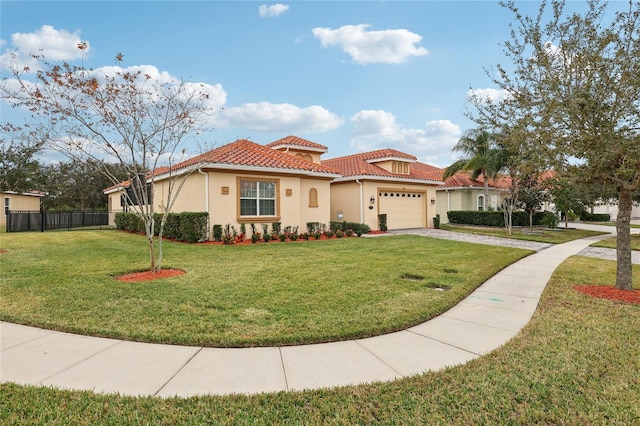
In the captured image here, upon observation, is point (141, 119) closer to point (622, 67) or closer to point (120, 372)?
point (120, 372)

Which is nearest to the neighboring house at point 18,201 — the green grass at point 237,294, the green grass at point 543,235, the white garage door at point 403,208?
the green grass at point 237,294

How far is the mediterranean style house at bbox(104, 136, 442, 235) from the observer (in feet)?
45.1

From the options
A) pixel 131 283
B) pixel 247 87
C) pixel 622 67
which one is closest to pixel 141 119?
pixel 131 283

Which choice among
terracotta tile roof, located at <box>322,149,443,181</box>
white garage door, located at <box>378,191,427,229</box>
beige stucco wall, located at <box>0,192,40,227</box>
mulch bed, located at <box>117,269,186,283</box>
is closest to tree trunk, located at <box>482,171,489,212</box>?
terracotta tile roof, located at <box>322,149,443,181</box>

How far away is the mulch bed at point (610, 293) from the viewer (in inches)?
229

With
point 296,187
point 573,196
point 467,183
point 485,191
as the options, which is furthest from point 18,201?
point 573,196

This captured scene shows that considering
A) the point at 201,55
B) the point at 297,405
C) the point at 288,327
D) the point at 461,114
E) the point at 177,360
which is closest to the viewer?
the point at 297,405

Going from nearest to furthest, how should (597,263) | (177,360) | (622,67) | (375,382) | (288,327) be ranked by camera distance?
(375,382) → (177,360) → (288,327) → (622,67) → (597,263)

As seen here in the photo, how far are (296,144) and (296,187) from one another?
5.05 meters

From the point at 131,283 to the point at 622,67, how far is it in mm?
9758

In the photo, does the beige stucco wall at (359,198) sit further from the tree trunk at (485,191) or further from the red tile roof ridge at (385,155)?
the tree trunk at (485,191)

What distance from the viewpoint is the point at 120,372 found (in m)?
3.17

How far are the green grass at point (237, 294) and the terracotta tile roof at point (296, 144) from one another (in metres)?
10.8

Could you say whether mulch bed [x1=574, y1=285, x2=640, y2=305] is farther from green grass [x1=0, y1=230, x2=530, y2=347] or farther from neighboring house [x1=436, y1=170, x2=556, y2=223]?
neighboring house [x1=436, y1=170, x2=556, y2=223]
